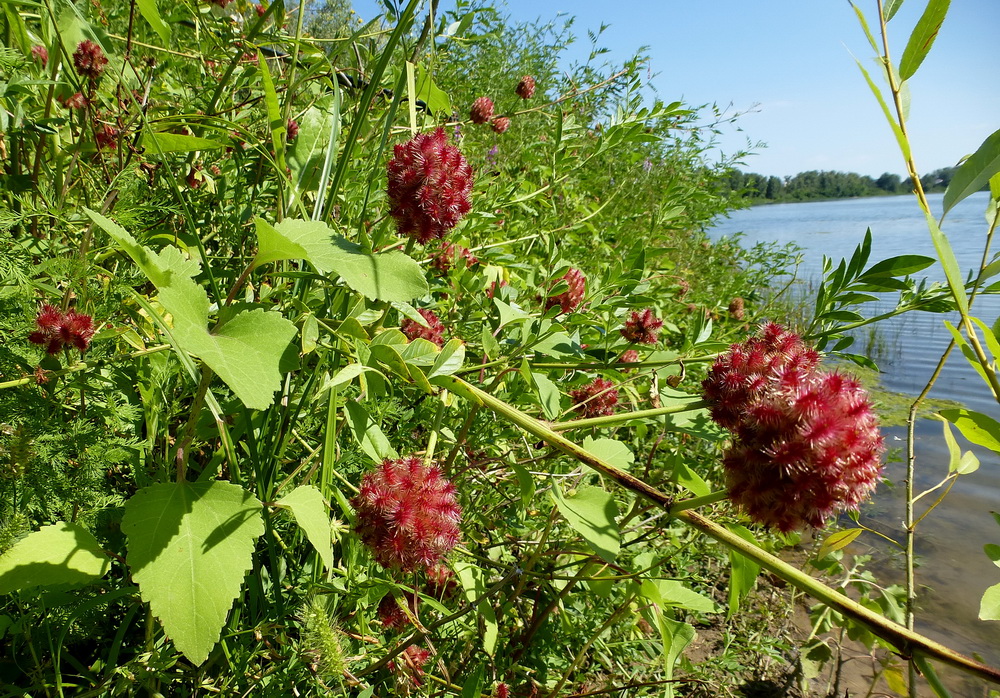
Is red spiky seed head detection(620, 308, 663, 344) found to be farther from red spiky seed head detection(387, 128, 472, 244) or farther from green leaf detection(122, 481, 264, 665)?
green leaf detection(122, 481, 264, 665)

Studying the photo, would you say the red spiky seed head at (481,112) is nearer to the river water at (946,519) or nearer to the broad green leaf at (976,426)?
the river water at (946,519)

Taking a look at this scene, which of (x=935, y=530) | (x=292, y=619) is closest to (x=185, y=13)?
(x=292, y=619)

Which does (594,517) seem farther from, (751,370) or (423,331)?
(423,331)

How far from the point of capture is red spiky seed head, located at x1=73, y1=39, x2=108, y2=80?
1.19 m

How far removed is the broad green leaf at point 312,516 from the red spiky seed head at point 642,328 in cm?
72

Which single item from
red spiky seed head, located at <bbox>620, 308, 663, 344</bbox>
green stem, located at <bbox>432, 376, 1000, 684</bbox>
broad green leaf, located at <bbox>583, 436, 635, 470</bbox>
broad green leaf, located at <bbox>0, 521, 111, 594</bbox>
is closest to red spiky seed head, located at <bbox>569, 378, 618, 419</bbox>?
red spiky seed head, located at <bbox>620, 308, 663, 344</bbox>

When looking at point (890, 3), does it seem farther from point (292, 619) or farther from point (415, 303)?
point (292, 619)

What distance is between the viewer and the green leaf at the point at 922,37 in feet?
1.98

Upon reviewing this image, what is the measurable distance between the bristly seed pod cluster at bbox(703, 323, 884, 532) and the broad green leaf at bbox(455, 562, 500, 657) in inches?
27.1

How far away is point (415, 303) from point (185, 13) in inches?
41.8

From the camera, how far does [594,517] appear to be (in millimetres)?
791

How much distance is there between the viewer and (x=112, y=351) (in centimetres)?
105

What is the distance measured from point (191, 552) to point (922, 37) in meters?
1.06

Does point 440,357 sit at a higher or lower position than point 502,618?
higher
